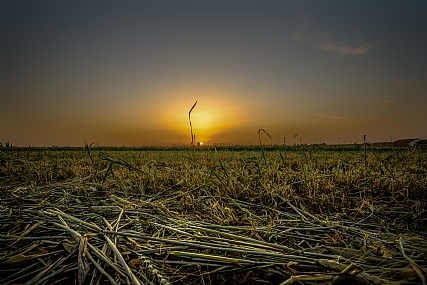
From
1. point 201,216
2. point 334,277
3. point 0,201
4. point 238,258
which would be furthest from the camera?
point 0,201

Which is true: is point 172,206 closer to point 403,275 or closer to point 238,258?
point 238,258

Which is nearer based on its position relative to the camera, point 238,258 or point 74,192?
point 238,258

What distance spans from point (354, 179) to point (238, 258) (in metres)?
2.53

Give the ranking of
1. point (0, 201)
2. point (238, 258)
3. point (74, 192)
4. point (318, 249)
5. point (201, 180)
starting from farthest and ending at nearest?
point (201, 180)
point (74, 192)
point (0, 201)
point (318, 249)
point (238, 258)

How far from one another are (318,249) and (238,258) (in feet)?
1.78

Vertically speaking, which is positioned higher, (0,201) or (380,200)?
(0,201)

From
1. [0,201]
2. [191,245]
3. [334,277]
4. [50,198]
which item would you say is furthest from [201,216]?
[0,201]

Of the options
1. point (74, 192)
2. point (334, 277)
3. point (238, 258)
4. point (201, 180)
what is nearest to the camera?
point (334, 277)

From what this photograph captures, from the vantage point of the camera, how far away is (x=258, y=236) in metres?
1.62

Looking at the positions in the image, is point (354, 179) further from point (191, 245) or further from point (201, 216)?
point (191, 245)

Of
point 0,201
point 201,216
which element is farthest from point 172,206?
point 0,201

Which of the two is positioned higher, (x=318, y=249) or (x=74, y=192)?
(x=74, y=192)

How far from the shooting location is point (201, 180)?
3.16 m

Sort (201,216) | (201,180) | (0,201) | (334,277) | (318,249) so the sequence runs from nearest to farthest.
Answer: (334,277), (318,249), (201,216), (0,201), (201,180)
